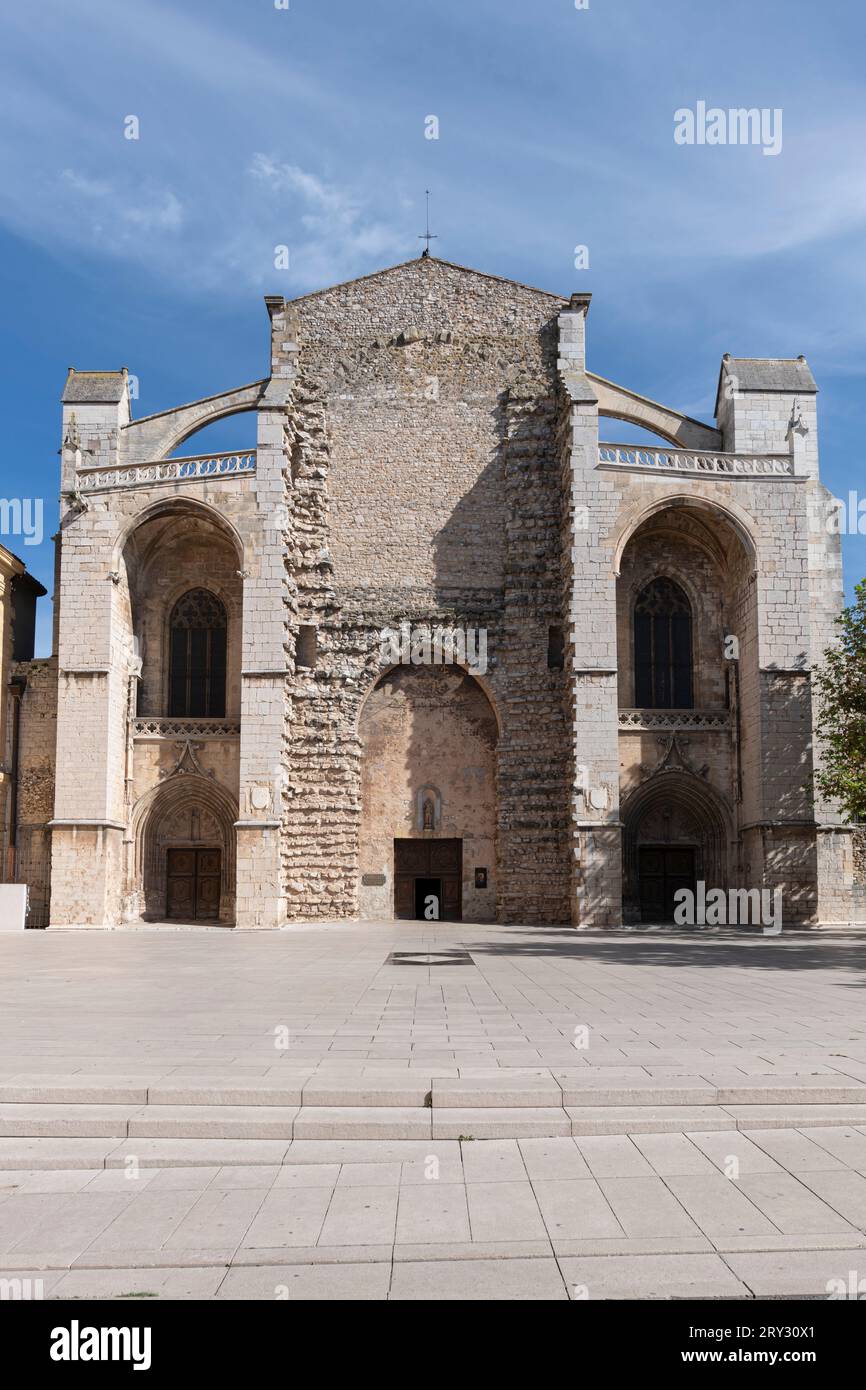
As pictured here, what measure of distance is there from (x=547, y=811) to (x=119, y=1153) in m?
20.5

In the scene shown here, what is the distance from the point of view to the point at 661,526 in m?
27.5

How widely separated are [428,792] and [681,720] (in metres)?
6.20

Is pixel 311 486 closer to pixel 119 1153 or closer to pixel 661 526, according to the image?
pixel 661 526

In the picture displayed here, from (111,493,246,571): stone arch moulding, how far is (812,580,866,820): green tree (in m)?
13.0

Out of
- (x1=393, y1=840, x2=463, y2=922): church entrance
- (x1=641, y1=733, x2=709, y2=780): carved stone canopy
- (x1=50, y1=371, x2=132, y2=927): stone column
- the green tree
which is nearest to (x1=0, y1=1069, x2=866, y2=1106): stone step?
the green tree

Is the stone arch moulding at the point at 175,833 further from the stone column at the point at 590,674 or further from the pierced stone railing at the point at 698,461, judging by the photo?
the pierced stone railing at the point at 698,461

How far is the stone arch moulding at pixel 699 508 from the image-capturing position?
84.2 ft

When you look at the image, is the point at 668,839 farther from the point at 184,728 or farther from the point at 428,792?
the point at 184,728

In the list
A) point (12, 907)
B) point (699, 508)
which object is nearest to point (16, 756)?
point (12, 907)

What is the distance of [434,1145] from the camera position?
6.40 m

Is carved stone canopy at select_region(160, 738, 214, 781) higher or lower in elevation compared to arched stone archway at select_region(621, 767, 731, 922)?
higher

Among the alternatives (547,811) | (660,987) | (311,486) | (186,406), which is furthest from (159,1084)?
(186,406)

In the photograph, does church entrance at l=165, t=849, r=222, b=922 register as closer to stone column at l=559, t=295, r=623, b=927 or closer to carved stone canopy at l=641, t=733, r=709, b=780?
stone column at l=559, t=295, r=623, b=927

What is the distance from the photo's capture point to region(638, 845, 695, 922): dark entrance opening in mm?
26984
